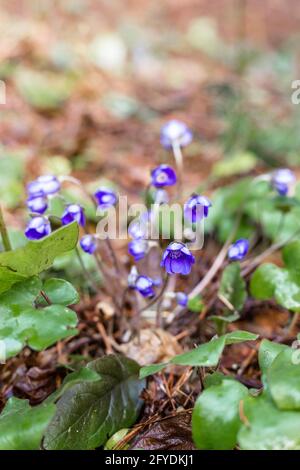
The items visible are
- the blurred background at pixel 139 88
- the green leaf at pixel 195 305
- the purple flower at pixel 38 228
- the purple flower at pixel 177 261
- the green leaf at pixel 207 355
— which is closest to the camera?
the green leaf at pixel 207 355

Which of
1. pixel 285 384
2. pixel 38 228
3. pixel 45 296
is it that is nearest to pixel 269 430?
pixel 285 384

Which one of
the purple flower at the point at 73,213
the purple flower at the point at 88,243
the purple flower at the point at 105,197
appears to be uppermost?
the purple flower at the point at 105,197

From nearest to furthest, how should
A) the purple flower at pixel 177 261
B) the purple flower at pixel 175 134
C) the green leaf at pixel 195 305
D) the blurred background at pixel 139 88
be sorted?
the purple flower at pixel 177 261 → the green leaf at pixel 195 305 → the purple flower at pixel 175 134 → the blurred background at pixel 139 88

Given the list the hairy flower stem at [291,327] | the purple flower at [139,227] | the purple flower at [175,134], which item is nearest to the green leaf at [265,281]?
the hairy flower stem at [291,327]

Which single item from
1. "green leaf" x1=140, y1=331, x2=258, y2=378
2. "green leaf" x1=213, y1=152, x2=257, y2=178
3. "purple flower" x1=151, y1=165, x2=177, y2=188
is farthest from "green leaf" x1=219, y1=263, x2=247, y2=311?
"green leaf" x1=213, y1=152, x2=257, y2=178

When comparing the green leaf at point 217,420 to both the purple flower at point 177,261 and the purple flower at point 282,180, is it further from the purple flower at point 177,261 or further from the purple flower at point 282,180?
the purple flower at point 282,180

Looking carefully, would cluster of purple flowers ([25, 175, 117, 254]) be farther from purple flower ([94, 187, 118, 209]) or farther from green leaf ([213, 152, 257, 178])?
green leaf ([213, 152, 257, 178])
